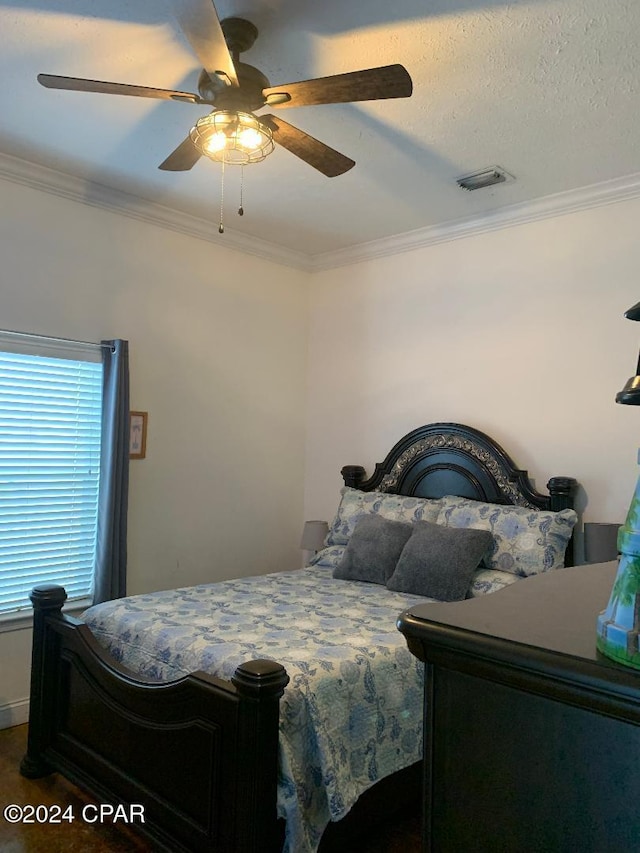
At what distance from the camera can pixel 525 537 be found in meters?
3.23

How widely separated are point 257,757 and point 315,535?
98.8 inches

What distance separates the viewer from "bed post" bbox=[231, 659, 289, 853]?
1.76 meters

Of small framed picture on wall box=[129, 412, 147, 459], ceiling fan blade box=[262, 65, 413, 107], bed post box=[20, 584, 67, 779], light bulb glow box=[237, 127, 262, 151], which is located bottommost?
bed post box=[20, 584, 67, 779]

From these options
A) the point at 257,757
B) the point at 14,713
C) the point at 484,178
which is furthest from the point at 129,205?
the point at 257,757

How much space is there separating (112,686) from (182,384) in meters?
2.15

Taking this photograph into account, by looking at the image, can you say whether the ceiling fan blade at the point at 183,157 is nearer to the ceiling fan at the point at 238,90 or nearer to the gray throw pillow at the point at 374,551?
the ceiling fan at the point at 238,90

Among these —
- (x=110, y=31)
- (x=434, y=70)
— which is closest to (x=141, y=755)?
(x=110, y=31)

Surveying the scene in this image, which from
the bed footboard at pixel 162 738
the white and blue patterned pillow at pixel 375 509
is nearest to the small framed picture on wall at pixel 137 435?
the bed footboard at pixel 162 738

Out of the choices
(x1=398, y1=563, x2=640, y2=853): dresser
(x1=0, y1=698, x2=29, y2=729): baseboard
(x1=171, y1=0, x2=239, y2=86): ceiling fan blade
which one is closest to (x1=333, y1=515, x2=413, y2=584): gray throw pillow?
(x1=0, y1=698, x2=29, y2=729): baseboard

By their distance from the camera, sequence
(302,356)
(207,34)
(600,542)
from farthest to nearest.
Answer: (302,356), (600,542), (207,34)

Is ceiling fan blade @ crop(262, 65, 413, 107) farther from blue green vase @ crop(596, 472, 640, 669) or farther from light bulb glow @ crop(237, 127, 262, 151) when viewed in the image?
blue green vase @ crop(596, 472, 640, 669)

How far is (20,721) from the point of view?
10.6 feet

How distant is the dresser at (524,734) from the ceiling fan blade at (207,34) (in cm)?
166

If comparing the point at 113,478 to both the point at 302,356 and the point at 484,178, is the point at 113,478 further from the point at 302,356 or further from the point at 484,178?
the point at 484,178
